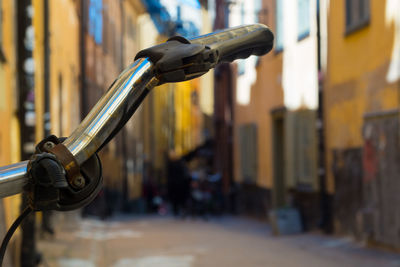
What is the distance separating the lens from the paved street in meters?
9.66

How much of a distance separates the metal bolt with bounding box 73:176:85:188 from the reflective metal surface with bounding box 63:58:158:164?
3cm

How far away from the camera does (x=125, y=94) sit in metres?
1.43

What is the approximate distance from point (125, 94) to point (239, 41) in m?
0.30

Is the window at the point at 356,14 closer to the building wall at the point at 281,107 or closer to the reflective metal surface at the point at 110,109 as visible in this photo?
the building wall at the point at 281,107

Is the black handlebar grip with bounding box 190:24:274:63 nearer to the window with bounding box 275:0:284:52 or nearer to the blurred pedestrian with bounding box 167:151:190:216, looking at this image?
the window with bounding box 275:0:284:52

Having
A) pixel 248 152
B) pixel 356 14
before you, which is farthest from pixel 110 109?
pixel 248 152

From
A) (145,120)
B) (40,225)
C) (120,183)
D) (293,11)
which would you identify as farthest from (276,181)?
(145,120)

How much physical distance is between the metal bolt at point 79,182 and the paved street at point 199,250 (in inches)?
301

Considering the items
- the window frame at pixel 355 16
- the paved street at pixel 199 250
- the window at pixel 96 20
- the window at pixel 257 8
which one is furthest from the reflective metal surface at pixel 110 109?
the window at pixel 96 20

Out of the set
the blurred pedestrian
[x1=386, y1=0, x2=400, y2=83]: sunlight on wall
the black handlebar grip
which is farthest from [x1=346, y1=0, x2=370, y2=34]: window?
the blurred pedestrian

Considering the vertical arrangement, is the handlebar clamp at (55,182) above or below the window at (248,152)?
below

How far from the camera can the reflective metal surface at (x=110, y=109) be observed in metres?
1.37

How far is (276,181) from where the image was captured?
18.0m

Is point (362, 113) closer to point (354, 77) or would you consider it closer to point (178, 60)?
point (354, 77)
